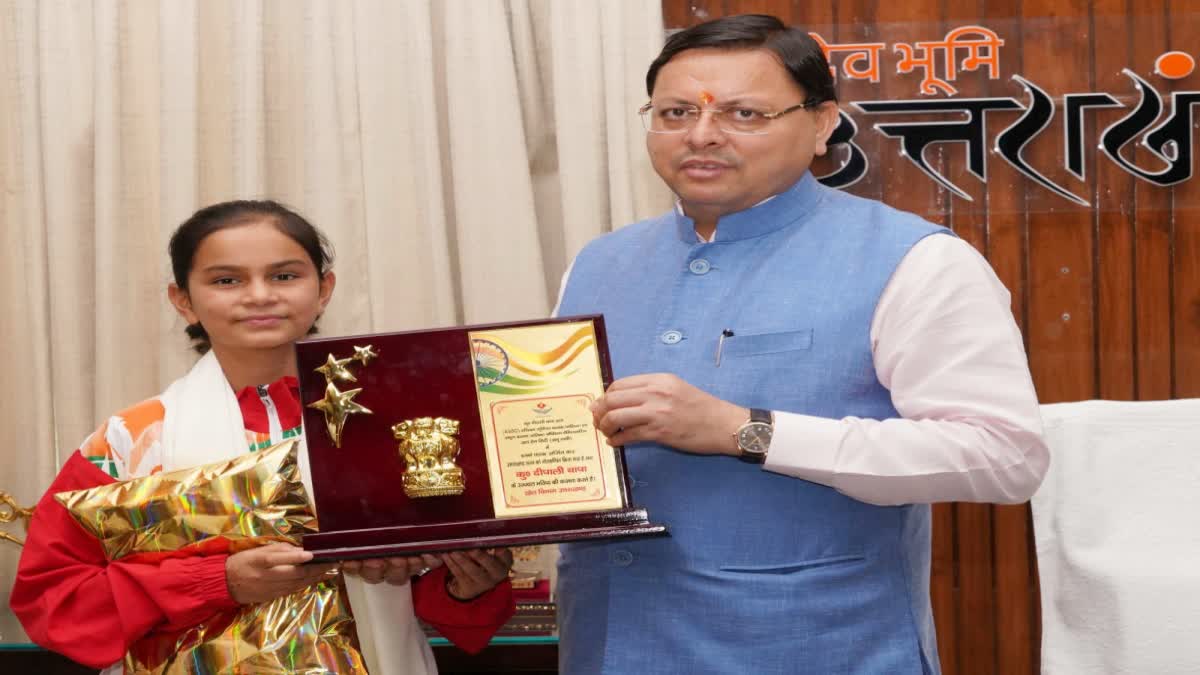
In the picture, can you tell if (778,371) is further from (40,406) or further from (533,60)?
(40,406)

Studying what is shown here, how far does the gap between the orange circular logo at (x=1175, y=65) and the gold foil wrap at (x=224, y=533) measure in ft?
7.28

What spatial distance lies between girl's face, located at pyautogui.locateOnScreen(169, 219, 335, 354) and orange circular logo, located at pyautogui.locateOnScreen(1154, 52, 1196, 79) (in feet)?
6.70

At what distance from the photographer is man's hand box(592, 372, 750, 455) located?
151 centimetres

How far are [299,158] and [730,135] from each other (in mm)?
1655

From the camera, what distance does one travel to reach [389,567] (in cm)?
165

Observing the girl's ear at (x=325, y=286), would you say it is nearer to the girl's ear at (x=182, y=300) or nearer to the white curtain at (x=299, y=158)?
the girl's ear at (x=182, y=300)

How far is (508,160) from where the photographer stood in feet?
9.80

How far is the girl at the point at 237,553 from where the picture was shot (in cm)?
165

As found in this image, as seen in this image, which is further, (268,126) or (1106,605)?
(268,126)

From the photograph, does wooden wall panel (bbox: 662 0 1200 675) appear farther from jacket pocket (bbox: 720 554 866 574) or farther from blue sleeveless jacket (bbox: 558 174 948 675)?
jacket pocket (bbox: 720 554 866 574)

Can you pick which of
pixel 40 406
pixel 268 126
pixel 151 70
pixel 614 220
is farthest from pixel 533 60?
pixel 40 406

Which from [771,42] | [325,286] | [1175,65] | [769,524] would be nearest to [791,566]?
[769,524]

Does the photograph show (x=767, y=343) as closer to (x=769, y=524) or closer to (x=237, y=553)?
(x=769, y=524)

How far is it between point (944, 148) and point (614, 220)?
80 cm
